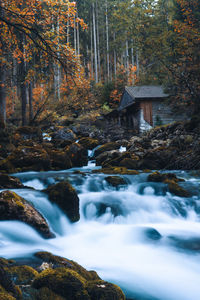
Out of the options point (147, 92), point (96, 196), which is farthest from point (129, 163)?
point (147, 92)

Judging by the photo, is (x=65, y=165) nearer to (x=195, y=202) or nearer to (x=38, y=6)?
(x=195, y=202)

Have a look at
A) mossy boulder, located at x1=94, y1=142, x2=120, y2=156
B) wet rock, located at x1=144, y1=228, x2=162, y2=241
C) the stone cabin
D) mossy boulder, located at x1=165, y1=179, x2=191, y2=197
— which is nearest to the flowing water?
wet rock, located at x1=144, y1=228, x2=162, y2=241

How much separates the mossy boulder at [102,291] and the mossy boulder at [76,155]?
38.5 ft

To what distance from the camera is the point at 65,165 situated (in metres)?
13.4

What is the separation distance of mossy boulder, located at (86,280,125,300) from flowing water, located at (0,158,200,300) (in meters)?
0.89

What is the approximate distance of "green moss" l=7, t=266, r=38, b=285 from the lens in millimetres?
2893

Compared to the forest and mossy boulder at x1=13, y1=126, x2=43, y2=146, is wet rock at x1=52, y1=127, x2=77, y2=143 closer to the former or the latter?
the forest

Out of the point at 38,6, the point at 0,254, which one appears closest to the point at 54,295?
the point at 0,254

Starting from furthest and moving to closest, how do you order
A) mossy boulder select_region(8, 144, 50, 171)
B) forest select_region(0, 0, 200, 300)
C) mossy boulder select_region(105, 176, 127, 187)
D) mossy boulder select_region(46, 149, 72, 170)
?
mossy boulder select_region(46, 149, 72, 170)
mossy boulder select_region(8, 144, 50, 171)
mossy boulder select_region(105, 176, 127, 187)
forest select_region(0, 0, 200, 300)

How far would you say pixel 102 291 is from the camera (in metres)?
2.77

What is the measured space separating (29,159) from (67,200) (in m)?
6.46

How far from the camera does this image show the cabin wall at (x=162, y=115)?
80.7 feet

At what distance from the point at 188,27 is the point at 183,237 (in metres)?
12.8

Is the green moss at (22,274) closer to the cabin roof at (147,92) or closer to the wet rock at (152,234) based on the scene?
the wet rock at (152,234)
